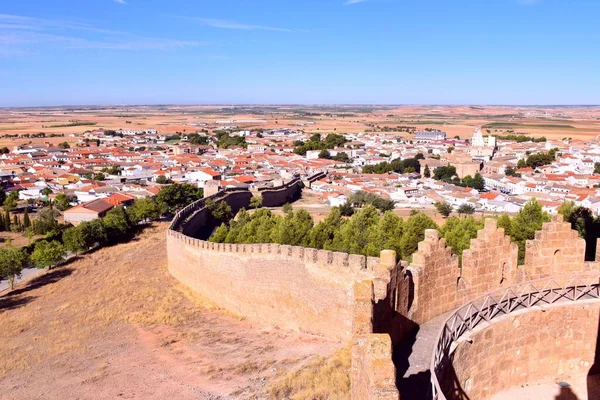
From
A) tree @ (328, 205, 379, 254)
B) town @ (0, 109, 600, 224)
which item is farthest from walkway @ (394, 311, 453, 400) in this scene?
town @ (0, 109, 600, 224)

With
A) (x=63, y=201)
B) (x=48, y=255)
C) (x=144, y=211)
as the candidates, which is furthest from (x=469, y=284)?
(x=63, y=201)

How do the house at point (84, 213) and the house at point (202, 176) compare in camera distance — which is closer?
the house at point (84, 213)

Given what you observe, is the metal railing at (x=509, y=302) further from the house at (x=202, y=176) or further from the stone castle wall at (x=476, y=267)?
the house at (x=202, y=176)

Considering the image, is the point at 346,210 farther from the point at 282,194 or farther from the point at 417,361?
the point at 417,361

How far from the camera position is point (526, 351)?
8.68 meters

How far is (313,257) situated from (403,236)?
789cm

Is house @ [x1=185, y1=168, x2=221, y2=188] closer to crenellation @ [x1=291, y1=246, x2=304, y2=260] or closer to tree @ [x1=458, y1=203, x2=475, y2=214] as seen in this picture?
tree @ [x1=458, y1=203, x2=475, y2=214]

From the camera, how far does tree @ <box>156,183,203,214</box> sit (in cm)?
4297

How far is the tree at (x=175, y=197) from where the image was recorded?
4297 cm

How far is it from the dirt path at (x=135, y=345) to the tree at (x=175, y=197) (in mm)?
17505

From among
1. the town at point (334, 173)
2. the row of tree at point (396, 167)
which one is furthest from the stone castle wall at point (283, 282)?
the row of tree at point (396, 167)

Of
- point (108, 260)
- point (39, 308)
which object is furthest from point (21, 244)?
point (39, 308)

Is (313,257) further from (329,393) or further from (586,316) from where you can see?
(586,316)

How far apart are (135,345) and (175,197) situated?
27.3 m
